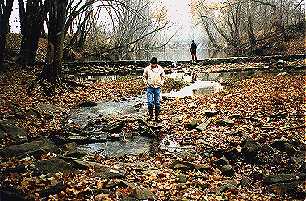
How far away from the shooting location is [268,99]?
608 inches

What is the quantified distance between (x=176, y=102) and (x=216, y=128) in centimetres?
544

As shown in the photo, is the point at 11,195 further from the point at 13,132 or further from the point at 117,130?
the point at 117,130

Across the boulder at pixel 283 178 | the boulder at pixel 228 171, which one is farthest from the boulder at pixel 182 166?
the boulder at pixel 283 178

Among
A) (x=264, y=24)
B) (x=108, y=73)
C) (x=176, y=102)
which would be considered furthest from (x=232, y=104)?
(x=264, y=24)

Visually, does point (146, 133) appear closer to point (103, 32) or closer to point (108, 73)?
point (108, 73)

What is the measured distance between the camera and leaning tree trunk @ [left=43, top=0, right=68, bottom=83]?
19.1 meters

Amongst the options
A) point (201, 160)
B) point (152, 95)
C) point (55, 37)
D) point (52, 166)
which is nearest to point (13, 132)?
point (52, 166)

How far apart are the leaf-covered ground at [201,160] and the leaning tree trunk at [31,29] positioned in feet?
32.8

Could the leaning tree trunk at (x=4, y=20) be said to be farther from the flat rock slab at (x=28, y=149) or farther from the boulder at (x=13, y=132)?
the flat rock slab at (x=28, y=149)

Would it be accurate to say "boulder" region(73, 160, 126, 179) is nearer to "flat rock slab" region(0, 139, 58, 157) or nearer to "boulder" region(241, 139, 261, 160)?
"flat rock slab" region(0, 139, 58, 157)

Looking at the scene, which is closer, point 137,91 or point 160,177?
point 160,177

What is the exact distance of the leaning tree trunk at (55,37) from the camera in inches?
752

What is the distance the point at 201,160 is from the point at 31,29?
1994cm

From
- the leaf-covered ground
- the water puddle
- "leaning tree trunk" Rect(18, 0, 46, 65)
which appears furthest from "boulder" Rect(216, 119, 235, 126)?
"leaning tree trunk" Rect(18, 0, 46, 65)
